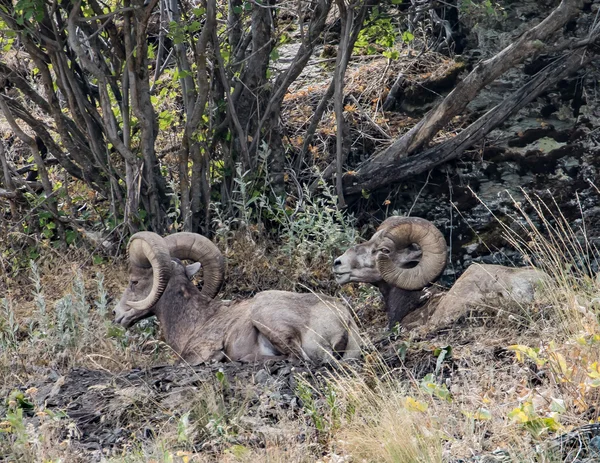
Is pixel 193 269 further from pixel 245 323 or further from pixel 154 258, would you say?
pixel 245 323

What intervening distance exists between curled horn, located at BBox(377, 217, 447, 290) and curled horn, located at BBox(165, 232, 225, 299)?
4.62 feet

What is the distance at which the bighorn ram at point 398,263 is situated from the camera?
29.2ft

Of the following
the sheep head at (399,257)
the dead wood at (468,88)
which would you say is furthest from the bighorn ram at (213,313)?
the dead wood at (468,88)

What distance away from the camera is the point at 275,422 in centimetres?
609

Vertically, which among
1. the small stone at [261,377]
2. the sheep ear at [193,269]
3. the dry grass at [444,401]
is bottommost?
the small stone at [261,377]

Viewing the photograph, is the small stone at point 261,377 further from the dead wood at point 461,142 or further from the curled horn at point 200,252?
the dead wood at point 461,142

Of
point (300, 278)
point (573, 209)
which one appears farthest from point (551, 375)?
point (573, 209)

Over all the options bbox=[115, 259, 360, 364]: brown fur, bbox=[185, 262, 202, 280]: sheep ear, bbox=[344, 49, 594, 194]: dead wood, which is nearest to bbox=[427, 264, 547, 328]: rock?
bbox=[115, 259, 360, 364]: brown fur

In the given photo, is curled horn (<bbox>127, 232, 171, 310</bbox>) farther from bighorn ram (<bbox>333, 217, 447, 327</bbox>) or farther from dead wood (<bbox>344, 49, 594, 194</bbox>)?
dead wood (<bbox>344, 49, 594, 194</bbox>)

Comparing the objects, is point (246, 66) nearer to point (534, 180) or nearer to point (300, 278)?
point (300, 278)

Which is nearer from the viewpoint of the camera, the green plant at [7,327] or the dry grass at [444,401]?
the dry grass at [444,401]

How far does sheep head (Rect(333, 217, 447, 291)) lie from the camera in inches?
350

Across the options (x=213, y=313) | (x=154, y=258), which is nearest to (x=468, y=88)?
(x=213, y=313)

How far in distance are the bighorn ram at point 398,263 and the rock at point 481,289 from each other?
344 mm
